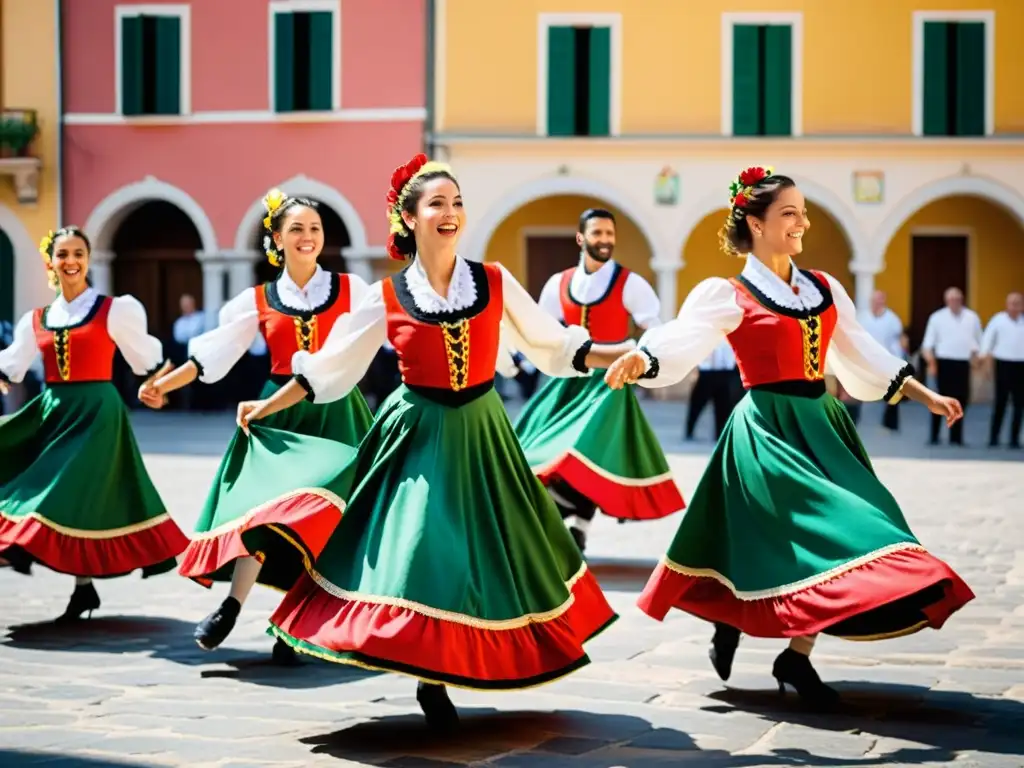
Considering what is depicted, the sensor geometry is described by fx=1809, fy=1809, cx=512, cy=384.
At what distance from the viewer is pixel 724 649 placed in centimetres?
654

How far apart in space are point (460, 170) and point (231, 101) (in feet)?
13.0

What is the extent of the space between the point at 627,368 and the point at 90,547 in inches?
125

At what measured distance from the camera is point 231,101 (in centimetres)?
2911

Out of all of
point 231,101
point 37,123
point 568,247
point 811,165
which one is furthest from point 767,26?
point 37,123

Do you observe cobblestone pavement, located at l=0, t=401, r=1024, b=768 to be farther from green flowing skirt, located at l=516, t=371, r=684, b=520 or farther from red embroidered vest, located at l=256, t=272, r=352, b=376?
red embroidered vest, located at l=256, t=272, r=352, b=376

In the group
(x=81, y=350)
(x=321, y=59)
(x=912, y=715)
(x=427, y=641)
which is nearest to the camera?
(x=427, y=641)

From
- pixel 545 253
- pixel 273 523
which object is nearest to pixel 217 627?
pixel 273 523

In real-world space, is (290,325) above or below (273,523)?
above

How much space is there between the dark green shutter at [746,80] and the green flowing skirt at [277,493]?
21132 mm

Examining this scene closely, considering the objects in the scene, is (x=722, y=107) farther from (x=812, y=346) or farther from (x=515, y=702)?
(x=515, y=702)

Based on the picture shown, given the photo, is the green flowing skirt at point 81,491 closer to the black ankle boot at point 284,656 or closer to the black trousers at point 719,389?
the black ankle boot at point 284,656

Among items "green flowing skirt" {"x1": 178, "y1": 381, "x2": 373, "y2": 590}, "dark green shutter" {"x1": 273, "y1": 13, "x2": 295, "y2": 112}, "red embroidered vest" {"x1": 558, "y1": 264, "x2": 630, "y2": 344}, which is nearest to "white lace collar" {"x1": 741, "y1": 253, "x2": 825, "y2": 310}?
"green flowing skirt" {"x1": 178, "y1": 381, "x2": 373, "y2": 590}

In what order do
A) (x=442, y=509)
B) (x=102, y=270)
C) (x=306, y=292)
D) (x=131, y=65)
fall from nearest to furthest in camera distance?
(x=442, y=509)
(x=306, y=292)
(x=131, y=65)
(x=102, y=270)

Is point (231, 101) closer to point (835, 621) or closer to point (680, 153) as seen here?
point (680, 153)
